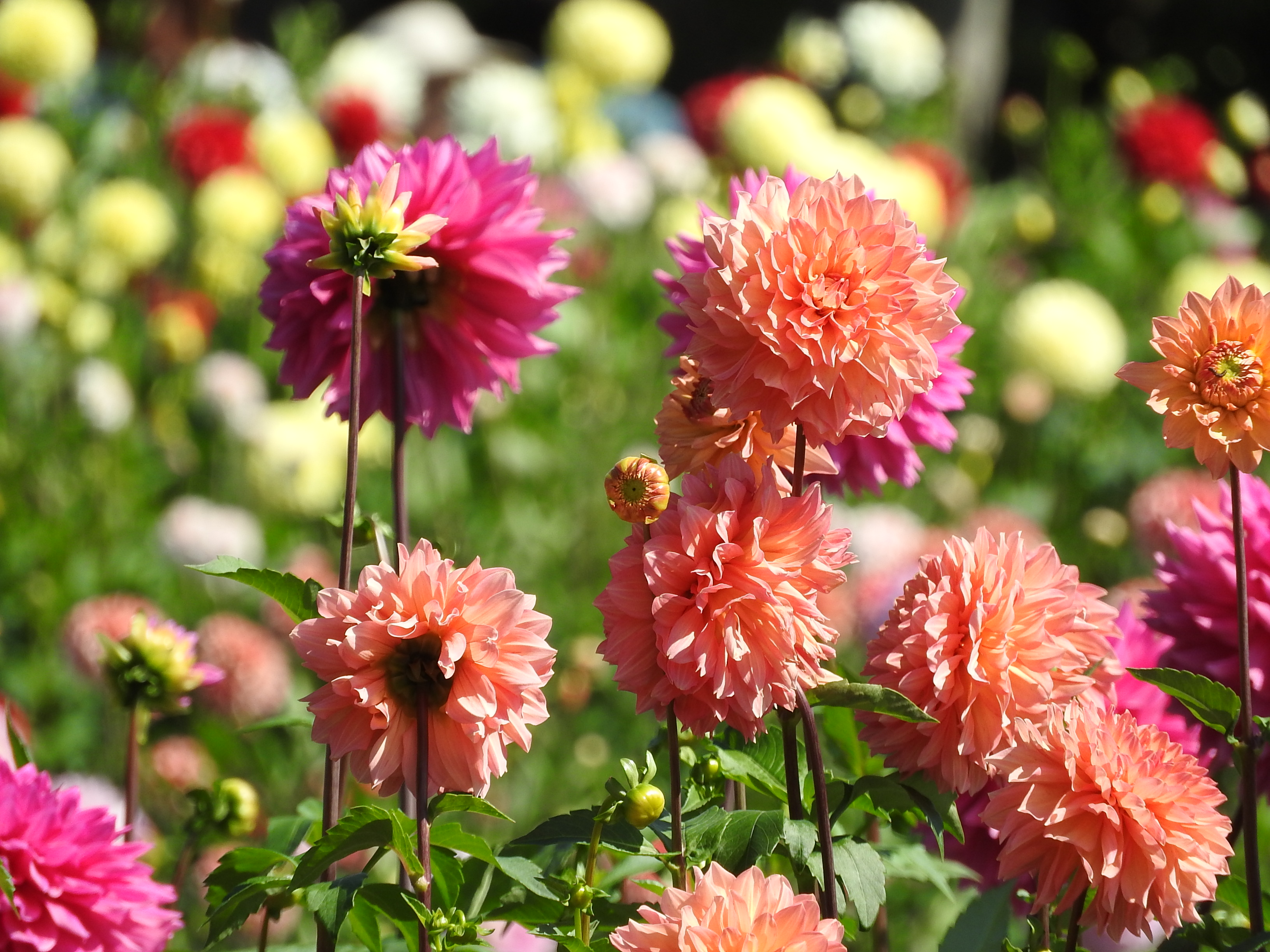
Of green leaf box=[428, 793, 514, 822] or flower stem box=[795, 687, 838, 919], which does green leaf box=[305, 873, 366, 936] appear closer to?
green leaf box=[428, 793, 514, 822]

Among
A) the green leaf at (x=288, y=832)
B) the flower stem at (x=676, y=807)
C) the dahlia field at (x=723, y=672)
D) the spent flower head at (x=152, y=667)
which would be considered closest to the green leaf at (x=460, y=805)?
the dahlia field at (x=723, y=672)

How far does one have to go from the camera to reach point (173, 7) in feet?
14.5

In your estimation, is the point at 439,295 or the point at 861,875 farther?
the point at 439,295

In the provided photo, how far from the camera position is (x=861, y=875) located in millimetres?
765

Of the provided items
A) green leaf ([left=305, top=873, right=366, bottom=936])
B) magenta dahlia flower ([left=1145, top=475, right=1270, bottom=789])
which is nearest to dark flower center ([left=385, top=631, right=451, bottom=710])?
green leaf ([left=305, top=873, right=366, bottom=936])

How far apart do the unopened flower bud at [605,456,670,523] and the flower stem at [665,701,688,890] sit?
11 centimetres

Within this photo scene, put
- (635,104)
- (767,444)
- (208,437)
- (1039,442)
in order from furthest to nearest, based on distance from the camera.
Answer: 1. (635,104)
2. (1039,442)
3. (208,437)
4. (767,444)

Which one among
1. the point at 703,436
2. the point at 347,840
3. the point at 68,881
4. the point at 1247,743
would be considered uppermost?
the point at 703,436

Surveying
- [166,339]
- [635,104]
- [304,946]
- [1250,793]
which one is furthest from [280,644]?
[635,104]

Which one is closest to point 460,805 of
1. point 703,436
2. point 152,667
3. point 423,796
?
point 423,796

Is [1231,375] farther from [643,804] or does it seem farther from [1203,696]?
[643,804]

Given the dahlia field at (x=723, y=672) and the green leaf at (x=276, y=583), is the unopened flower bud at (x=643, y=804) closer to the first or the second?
the dahlia field at (x=723, y=672)

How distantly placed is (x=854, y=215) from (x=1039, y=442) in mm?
2896

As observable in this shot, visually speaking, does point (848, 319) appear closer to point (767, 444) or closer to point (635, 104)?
point (767, 444)
